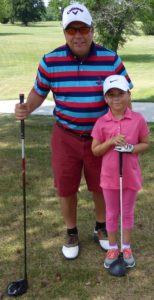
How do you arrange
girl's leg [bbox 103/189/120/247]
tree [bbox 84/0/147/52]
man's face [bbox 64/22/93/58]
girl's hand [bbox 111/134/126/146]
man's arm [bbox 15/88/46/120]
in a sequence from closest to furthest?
girl's hand [bbox 111/134/126/146]
man's face [bbox 64/22/93/58]
man's arm [bbox 15/88/46/120]
girl's leg [bbox 103/189/120/247]
tree [bbox 84/0/147/52]

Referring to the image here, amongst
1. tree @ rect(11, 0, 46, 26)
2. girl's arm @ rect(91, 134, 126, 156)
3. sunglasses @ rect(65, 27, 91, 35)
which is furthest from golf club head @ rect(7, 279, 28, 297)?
tree @ rect(11, 0, 46, 26)

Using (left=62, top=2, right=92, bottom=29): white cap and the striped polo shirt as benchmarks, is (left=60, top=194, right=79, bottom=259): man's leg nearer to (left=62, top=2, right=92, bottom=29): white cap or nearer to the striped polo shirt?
the striped polo shirt

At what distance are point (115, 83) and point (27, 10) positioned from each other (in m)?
97.3

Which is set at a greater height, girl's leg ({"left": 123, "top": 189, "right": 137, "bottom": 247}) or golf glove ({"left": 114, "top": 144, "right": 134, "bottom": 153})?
golf glove ({"left": 114, "top": 144, "right": 134, "bottom": 153})

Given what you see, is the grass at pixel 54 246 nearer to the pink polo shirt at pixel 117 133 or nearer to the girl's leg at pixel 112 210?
the girl's leg at pixel 112 210

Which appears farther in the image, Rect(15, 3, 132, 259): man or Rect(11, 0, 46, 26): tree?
Rect(11, 0, 46, 26): tree

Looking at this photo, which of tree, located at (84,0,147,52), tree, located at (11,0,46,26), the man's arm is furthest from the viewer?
tree, located at (11,0,46,26)

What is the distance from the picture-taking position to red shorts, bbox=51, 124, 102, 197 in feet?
12.3

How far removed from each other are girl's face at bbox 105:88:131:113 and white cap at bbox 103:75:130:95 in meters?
0.05

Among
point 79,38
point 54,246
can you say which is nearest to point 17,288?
point 54,246

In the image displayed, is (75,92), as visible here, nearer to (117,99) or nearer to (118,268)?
(117,99)

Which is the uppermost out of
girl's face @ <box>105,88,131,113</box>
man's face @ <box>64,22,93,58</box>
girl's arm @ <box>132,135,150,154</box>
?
man's face @ <box>64,22,93,58</box>

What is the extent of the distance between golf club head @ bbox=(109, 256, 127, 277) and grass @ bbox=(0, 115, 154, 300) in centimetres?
4

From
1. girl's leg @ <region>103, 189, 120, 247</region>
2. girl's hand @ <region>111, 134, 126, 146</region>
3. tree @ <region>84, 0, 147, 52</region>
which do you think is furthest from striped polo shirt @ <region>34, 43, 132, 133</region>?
tree @ <region>84, 0, 147, 52</region>
